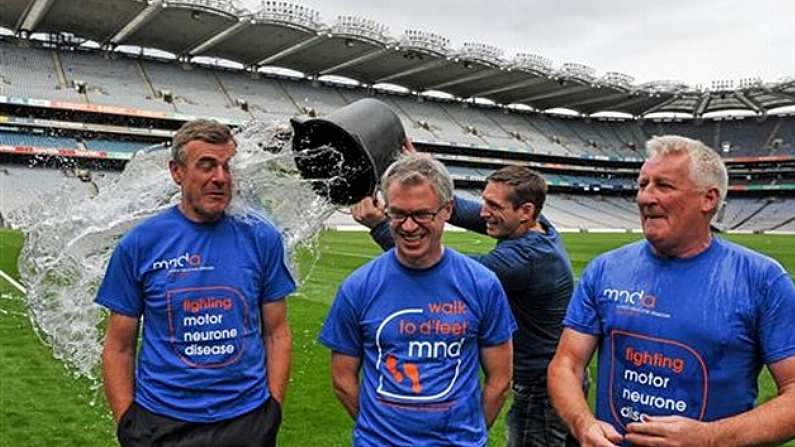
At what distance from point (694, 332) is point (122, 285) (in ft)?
6.52

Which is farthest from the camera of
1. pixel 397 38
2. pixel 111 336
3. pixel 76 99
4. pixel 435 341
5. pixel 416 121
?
pixel 416 121

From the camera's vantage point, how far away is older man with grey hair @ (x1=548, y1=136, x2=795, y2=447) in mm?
2098

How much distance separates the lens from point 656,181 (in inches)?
90.1

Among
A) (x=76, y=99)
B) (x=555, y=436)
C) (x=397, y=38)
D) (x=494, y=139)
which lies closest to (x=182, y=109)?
(x=76, y=99)

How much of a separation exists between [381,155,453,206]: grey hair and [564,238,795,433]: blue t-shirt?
652mm

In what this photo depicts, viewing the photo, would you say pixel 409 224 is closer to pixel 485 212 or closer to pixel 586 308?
pixel 586 308

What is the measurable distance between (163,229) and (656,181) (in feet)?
5.82

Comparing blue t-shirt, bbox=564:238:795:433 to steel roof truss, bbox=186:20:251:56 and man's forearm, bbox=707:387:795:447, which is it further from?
steel roof truss, bbox=186:20:251:56

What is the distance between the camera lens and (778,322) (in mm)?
2102

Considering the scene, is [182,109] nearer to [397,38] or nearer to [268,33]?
[268,33]

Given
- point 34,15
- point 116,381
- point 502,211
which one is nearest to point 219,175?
point 116,381

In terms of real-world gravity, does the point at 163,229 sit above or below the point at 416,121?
below

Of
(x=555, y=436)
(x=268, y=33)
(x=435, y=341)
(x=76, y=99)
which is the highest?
(x=268, y=33)

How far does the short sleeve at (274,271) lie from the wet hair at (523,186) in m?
1.03
